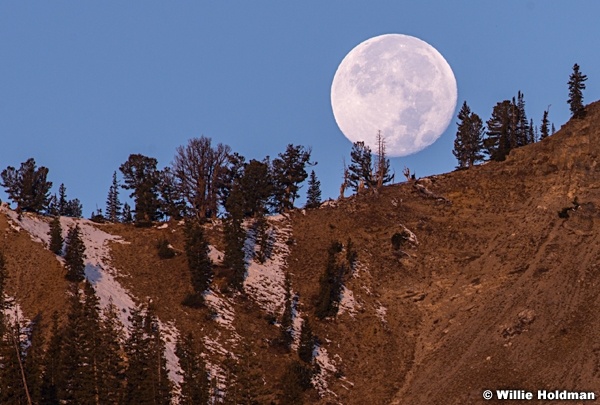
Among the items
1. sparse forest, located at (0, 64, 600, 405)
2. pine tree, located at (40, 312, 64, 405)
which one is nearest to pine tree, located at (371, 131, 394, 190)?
sparse forest, located at (0, 64, 600, 405)

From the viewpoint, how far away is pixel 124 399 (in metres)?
81.6

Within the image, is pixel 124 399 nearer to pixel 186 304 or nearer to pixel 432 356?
pixel 186 304

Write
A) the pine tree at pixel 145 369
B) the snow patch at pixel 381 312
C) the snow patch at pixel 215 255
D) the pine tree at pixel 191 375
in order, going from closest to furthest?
the pine tree at pixel 145 369 → the pine tree at pixel 191 375 → the snow patch at pixel 381 312 → the snow patch at pixel 215 255

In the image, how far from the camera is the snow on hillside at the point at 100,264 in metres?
95.3

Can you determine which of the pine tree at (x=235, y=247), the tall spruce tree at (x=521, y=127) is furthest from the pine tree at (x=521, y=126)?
the pine tree at (x=235, y=247)

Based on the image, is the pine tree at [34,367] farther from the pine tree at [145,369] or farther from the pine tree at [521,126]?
the pine tree at [521,126]

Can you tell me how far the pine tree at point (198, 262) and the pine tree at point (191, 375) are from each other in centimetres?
1011

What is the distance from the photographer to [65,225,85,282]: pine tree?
9969cm

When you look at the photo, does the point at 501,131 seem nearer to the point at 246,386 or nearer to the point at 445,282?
the point at 445,282

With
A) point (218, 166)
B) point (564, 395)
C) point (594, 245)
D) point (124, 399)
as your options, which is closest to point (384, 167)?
point (218, 166)

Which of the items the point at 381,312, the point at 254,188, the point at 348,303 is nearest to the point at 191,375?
the point at 348,303

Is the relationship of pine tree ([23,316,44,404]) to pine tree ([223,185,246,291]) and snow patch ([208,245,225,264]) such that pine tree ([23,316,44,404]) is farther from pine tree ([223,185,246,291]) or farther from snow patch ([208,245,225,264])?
snow patch ([208,245,225,264])

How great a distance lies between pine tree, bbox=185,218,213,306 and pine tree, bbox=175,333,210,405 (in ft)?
33.2

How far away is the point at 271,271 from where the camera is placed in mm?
112750
